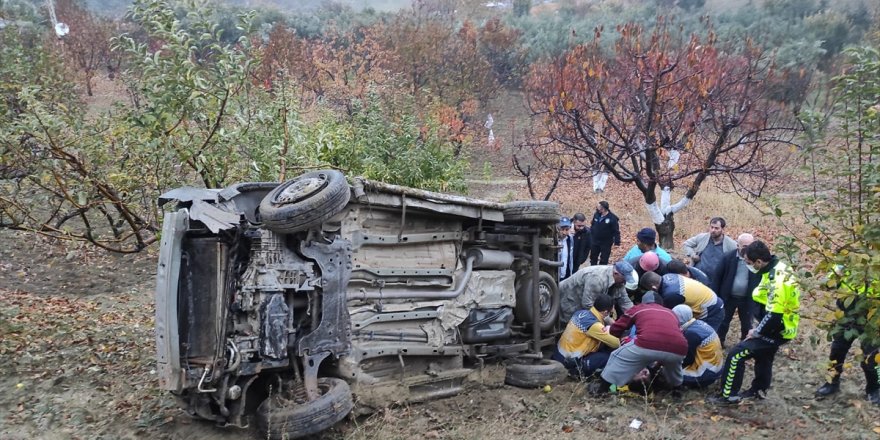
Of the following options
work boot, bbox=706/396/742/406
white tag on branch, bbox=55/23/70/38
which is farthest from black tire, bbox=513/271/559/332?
white tag on branch, bbox=55/23/70/38

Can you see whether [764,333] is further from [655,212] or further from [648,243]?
[655,212]

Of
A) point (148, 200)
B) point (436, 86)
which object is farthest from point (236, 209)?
point (436, 86)

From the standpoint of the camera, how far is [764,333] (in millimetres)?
Answer: 6184

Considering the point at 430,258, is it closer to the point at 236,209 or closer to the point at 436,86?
the point at 236,209

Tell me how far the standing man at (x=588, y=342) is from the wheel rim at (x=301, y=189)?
3275mm

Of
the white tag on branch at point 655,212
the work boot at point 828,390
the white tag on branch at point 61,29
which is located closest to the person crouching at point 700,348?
the work boot at point 828,390

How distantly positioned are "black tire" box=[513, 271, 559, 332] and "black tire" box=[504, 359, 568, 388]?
609 millimetres

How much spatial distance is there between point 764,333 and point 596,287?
185 cm

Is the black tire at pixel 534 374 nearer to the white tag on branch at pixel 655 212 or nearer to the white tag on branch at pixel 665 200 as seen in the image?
the white tag on branch at pixel 655 212

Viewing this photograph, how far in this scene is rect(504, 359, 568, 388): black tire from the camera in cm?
663

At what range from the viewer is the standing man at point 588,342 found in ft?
22.9

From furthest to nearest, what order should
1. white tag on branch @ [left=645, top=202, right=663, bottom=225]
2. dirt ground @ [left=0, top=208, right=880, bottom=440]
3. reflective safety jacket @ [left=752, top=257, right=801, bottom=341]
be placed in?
white tag on branch @ [left=645, top=202, right=663, bottom=225]
reflective safety jacket @ [left=752, top=257, right=801, bottom=341]
dirt ground @ [left=0, top=208, right=880, bottom=440]

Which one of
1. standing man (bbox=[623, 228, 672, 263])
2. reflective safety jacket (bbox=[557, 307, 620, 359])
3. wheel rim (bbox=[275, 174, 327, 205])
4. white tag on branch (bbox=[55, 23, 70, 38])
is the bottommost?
reflective safety jacket (bbox=[557, 307, 620, 359])

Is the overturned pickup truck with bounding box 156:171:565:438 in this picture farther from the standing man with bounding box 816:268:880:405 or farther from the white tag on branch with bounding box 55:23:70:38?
the white tag on branch with bounding box 55:23:70:38
